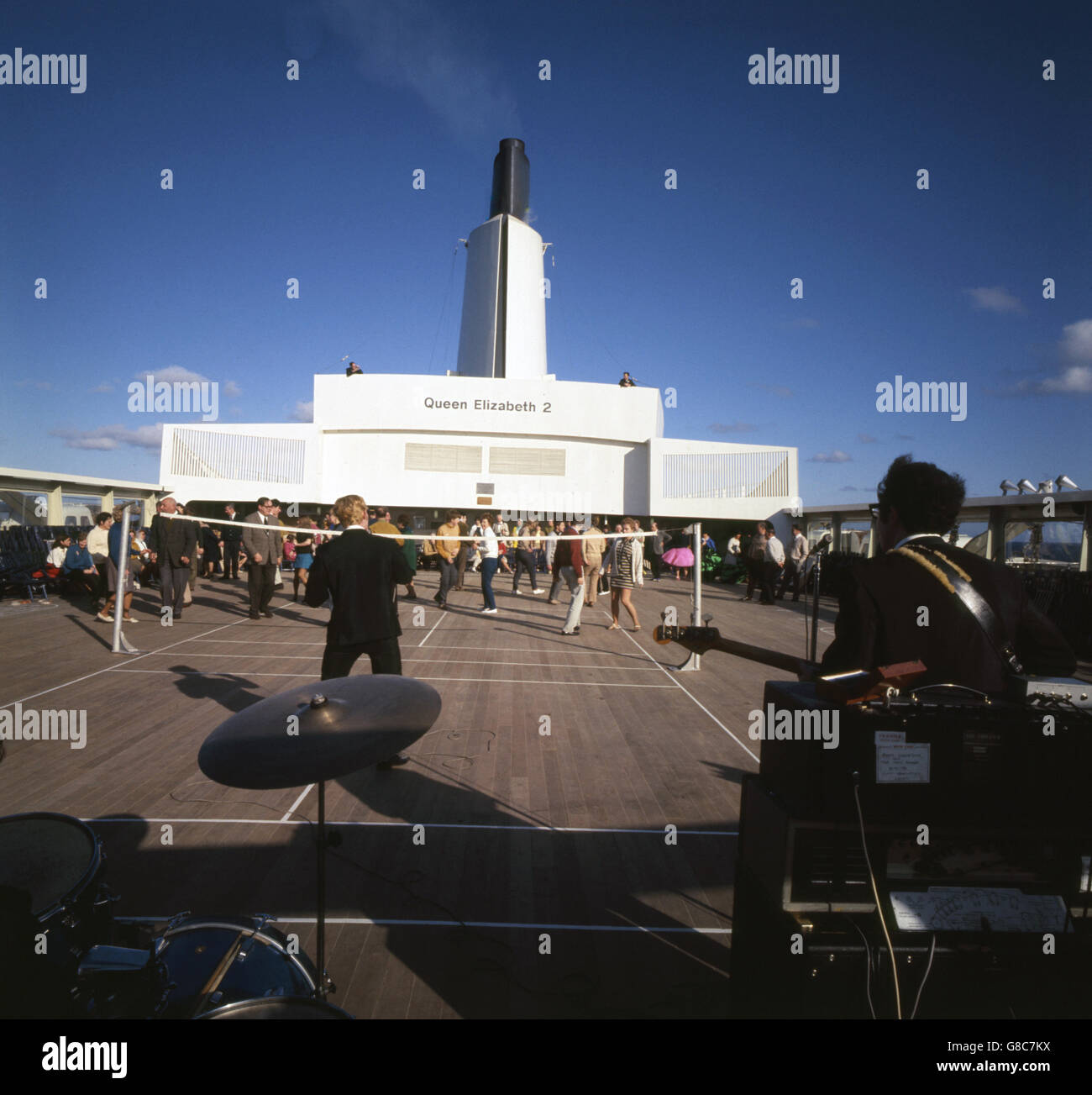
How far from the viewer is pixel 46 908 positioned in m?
1.98

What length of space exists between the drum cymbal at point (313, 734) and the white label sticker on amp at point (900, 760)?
55.9 inches

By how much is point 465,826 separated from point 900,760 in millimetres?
3193

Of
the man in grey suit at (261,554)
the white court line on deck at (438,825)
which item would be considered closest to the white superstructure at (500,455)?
the man in grey suit at (261,554)

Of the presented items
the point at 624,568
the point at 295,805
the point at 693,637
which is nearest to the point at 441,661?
the point at 624,568

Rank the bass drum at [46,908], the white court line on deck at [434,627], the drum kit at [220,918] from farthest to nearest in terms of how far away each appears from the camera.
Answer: the white court line on deck at [434,627] → the drum kit at [220,918] → the bass drum at [46,908]

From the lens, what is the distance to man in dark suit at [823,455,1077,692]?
212cm

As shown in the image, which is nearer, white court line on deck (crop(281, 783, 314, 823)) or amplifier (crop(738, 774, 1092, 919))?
amplifier (crop(738, 774, 1092, 919))

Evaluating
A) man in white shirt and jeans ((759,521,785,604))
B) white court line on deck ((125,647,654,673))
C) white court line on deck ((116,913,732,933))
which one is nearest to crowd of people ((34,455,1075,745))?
white court line on deck ((125,647,654,673))

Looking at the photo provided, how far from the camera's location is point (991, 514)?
588 inches

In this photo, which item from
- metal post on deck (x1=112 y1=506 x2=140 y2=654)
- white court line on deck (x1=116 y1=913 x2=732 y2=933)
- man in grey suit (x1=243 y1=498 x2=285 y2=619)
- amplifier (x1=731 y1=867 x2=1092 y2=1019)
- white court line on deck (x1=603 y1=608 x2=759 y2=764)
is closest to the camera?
amplifier (x1=731 y1=867 x2=1092 y2=1019)

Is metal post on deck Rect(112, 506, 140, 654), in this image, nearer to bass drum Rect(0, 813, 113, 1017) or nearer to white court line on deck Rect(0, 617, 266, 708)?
white court line on deck Rect(0, 617, 266, 708)

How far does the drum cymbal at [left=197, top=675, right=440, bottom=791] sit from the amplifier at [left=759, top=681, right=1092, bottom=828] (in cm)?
130

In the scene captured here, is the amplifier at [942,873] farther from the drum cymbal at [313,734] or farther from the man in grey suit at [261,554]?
the man in grey suit at [261,554]

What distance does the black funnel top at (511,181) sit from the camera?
1642 inches
